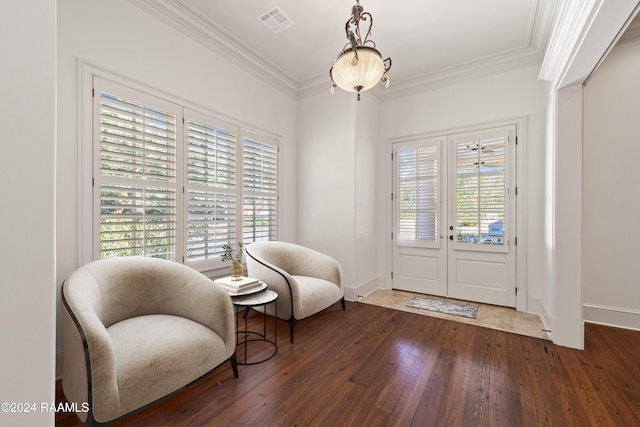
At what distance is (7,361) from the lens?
0.66 metres

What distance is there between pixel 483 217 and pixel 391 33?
99.0 inches

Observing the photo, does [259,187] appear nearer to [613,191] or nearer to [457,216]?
[457,216]

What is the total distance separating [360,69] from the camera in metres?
2.21

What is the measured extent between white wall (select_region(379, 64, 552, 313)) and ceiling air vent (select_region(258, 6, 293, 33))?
7.43ft

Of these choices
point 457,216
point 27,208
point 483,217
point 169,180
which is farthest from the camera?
point 457,216

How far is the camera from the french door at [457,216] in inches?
138

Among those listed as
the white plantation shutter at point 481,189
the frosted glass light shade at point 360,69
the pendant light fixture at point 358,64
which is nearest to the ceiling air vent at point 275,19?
the pendant light fixture at point 358,64

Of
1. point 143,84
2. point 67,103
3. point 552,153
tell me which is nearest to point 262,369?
point 67,103

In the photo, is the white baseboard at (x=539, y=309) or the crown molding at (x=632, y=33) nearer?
the crown molding at (x=632, y=33)

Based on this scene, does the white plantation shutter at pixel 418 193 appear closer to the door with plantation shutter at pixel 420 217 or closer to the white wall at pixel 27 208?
the door with plantation shutter at pixel 420 217

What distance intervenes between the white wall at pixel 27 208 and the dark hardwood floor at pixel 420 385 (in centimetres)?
119

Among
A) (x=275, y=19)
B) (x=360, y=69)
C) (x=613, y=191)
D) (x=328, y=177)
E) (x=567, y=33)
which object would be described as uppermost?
(x=275, y=19)

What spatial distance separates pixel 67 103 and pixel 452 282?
14.8 ft

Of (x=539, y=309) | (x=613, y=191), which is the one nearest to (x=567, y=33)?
(x=613, y=191)
